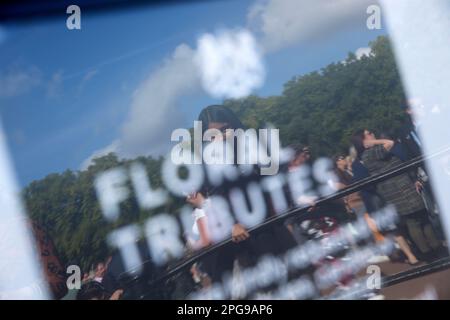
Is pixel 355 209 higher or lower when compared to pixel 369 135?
lower

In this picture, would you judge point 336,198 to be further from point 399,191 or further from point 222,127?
point 222,127

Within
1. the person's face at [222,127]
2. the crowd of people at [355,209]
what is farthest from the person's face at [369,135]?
the person's face at [222,127]

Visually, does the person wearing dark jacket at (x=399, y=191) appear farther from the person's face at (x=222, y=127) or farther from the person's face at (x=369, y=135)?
the person's face at (x=222, y=127)

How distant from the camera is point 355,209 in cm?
169

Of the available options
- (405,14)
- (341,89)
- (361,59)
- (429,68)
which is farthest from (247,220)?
(405,14)

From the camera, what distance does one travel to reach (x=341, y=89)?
67.7 inches

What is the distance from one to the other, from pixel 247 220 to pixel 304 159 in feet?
1.26

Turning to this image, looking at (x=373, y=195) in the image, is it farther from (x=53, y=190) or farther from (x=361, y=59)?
(x=53, y=190)

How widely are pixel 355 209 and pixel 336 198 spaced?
0.10 m

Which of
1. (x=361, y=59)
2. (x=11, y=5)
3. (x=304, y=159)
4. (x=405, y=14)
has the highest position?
(x=11, y=5)

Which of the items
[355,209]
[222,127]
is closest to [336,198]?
[355,209]

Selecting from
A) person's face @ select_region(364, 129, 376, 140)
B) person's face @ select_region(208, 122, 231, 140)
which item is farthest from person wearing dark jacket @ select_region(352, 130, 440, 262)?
person's face @ select_region(208, 122, 231, 140)

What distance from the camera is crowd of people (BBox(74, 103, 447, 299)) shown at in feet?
5.47

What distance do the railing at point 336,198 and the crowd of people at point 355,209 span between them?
0.05ft
